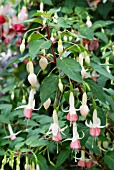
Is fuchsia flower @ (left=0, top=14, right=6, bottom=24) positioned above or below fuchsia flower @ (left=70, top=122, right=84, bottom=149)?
above

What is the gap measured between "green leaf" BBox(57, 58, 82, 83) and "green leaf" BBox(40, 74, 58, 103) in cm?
6

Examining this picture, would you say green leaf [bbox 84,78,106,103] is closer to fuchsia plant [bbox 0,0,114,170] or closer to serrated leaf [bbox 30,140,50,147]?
fuchsia plant [bbox 0,0,114,170]

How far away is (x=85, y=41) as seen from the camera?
1814 mm

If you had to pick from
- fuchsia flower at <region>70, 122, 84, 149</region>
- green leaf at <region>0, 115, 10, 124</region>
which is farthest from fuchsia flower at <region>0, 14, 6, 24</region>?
fuchsia flower at <region>70, 122, 84, 149</region>

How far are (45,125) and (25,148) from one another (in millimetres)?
134

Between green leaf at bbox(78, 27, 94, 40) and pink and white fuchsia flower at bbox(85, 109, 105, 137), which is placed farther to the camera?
green leaf at bbox(78, 27, 94, 40)

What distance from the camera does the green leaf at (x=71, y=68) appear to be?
3.61 ft

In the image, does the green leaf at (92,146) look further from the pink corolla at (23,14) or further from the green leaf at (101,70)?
the pink corolla at (23,14)

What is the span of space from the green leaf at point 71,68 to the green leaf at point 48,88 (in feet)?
0.18

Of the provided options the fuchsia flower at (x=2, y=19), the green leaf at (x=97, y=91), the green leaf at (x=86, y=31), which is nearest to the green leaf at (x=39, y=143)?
the green leaf at (x=97, y=91)

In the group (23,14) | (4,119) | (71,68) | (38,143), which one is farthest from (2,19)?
(71,68)

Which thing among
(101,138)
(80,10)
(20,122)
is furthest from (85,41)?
(101,138)

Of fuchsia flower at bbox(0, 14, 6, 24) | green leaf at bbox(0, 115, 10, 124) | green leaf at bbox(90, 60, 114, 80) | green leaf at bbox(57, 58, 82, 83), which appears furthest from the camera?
fuchsia flower at bbox(0, 14, 6, 24)

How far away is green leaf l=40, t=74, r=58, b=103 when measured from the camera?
45.2 inches
